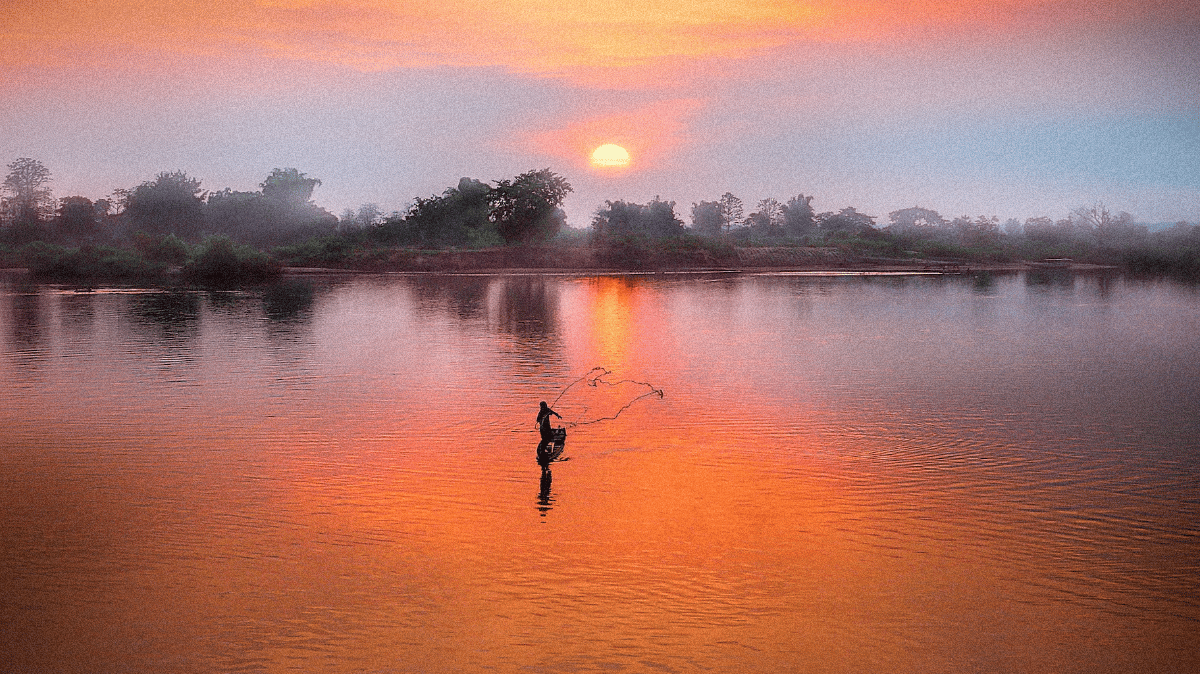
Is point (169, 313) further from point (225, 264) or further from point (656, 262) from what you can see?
point (656, 262)

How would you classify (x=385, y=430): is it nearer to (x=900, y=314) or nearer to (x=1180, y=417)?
(x=1180, y=417)

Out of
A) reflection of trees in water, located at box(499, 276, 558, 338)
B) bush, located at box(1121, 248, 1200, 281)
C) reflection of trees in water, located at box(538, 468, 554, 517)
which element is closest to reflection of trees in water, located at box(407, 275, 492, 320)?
reflection of trees in water, located at box(499, 276, 558, 338)

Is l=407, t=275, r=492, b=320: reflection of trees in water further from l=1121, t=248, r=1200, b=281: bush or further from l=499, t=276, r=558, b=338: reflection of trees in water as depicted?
l=1121, t=248, r=1200, b=281: bush

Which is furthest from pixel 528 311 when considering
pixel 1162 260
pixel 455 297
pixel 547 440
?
pixel 1162 260

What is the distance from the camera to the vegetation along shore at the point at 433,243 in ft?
322

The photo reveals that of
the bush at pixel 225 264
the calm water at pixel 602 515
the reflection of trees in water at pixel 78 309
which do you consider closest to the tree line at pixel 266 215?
the bush at pixel 225 264

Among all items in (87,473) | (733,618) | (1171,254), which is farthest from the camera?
(1171,254)

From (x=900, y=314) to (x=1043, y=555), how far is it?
123 ft

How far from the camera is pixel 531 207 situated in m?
122

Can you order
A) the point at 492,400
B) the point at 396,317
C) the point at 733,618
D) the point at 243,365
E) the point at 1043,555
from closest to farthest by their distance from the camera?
the point at 733,618
the point at 1043,555
the point at 492,400
the point at 243,365
the point at 396,317

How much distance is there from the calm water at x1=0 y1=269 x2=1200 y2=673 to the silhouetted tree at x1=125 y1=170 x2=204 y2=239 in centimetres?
11854

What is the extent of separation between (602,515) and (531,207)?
110 m

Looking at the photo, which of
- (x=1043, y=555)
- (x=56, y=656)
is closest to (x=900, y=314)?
(x=1043, y=555)

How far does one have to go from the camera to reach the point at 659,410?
69.7 ft
